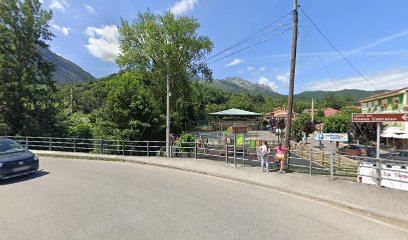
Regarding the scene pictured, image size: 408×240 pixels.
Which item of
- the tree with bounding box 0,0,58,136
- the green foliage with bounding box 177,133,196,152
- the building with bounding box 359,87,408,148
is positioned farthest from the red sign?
the tree with bounding box 0,0,58,136

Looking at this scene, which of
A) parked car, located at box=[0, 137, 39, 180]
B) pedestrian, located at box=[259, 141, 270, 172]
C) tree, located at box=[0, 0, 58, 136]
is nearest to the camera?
parked car, located at box=[0, 137, 39, 180]

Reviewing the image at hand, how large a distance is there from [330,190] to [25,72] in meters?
26.1

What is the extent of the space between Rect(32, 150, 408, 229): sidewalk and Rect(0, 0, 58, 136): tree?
18025mm

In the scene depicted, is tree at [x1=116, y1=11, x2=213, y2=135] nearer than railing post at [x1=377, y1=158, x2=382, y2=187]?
No

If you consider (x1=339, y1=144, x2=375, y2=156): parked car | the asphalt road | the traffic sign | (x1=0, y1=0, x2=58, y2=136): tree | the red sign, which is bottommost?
(x1=339, y1=144, x2=375, y2=156): parked car

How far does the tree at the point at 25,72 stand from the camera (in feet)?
67.9

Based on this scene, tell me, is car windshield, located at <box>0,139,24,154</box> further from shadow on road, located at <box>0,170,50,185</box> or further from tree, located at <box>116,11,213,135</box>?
tree, located at <box>116,11,213,135</box>

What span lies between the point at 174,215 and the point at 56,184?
16.2 ft

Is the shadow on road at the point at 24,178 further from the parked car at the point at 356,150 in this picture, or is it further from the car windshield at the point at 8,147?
the parked car at the point at 356,150

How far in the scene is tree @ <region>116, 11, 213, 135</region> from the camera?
1026 inches

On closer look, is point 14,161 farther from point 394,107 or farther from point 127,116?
point 394,107

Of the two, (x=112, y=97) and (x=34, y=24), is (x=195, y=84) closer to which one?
(x=112, y=97)

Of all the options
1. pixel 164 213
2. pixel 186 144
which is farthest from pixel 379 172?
pixel 186 144

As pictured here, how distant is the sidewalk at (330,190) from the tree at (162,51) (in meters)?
16.0
